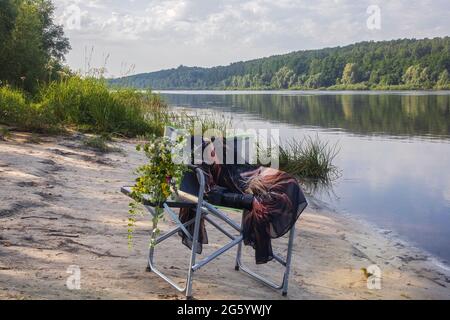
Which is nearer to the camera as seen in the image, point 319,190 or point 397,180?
point 319,190

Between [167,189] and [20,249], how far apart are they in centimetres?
129

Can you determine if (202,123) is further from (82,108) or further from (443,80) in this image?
(443,80)

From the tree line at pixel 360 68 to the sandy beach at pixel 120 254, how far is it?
68372 mm

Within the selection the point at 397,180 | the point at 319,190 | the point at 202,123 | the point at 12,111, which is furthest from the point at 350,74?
the point at 12,111

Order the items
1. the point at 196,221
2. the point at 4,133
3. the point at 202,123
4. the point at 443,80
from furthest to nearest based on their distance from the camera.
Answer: the point at 443,80 → the point at 202,123 → the point at 4,133 → the point at 196,221

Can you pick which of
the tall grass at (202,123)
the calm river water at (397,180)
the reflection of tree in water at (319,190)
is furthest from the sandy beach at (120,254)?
the tall grass at (202,123)

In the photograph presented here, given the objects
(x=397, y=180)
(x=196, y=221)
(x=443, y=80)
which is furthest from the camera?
(x=443, y=80)

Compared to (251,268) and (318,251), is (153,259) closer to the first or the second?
(251,268)

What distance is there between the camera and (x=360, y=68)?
283 ft

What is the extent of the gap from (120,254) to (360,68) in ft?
283

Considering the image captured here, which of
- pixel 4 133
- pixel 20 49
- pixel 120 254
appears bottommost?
pixel 120 254

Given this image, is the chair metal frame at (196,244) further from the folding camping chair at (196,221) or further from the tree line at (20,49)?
the tree line at (20,49)

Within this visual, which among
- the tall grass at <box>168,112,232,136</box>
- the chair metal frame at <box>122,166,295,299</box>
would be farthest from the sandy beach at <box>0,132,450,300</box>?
the tall grass at <box>168,112,232,136</box>
